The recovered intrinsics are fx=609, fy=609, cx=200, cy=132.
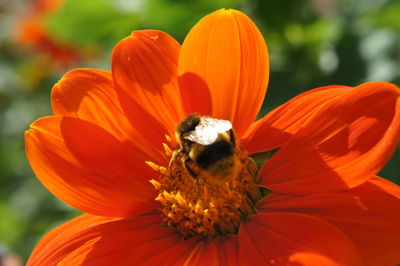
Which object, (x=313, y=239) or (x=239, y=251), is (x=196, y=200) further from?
(x=313, y=239)

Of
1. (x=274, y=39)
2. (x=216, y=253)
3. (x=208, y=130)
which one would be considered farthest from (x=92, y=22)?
(x=216, y=253)

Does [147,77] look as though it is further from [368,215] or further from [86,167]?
[368,215]

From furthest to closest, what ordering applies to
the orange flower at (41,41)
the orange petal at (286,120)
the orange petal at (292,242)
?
the orange flower at (41,41)
the orange petal at (286,120)
the orange petal at (292,242)

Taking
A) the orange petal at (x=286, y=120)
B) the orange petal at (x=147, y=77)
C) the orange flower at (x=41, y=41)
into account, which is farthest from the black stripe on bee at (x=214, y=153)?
the orange flower at (x=41, y=41)

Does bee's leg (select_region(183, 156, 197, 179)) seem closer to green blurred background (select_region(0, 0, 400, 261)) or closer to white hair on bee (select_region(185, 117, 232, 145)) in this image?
white hair on bee (select_region(185, 117, 232, 145))

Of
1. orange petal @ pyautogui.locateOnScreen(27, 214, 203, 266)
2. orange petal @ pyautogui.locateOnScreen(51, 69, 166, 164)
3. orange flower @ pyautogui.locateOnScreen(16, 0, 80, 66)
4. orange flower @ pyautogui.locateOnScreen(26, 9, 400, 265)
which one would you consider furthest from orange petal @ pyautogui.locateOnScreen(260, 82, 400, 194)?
orange flower @ pyautogui.locateOnScreen(16, 0, 80, 66)

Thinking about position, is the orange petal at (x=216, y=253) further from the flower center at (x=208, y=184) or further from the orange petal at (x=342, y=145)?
the orange petal at (x=342, y=145)

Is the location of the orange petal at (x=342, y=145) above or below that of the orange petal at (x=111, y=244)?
above
